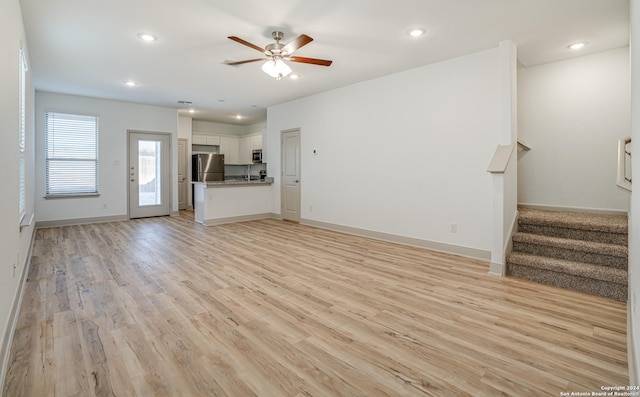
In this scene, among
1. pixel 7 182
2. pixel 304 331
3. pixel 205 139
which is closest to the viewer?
pixel 7 182

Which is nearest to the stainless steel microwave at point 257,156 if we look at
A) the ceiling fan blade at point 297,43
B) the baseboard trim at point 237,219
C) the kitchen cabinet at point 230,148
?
the kitchen cabinet at point 230,148

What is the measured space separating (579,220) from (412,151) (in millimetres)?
2245

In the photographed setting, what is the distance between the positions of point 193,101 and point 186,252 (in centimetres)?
409

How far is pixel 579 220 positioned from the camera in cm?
365

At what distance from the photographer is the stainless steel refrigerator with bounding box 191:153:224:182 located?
901 cm

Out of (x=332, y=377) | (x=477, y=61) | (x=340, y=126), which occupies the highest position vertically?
(x=477, y=61)

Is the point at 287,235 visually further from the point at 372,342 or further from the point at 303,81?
the point at 372,342

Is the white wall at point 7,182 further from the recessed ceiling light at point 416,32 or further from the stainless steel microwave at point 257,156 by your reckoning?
the stainless steel microwave at point 257,156

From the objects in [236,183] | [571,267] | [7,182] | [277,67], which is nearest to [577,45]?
[571,267]

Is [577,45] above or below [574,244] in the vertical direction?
above

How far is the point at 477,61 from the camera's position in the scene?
163 inches

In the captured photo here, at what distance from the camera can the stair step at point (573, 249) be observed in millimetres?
3145

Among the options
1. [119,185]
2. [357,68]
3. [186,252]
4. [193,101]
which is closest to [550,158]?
[357,68]

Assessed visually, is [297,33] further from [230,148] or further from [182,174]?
[230,148]
